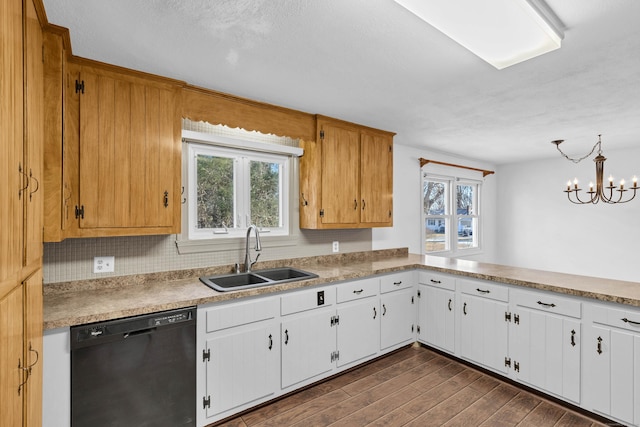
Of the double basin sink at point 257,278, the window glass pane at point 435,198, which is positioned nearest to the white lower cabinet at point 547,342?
the double basin sink at point 257,278

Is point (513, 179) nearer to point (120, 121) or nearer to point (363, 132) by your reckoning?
point (363, 132)

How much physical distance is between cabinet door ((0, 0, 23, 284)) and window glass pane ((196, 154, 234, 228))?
1.58 meters

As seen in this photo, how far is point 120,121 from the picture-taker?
206 centimetres

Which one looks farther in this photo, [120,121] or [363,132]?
[363,132]

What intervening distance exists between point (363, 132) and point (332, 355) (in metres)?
2.18

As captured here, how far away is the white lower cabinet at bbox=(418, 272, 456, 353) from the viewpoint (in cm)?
299

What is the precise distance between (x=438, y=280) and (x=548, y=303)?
3.00 feet

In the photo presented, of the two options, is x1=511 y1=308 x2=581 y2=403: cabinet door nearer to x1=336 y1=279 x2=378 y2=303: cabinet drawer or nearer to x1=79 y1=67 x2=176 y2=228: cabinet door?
x1=336 y1=279 x2=378 y2=303: cabinet drawer

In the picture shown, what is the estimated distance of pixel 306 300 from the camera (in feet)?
8.19

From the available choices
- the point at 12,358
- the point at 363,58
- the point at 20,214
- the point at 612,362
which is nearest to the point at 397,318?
the point at 612,362

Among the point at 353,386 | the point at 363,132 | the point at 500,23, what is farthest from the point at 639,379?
the point at 363,132

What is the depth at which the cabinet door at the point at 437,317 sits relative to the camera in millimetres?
2996

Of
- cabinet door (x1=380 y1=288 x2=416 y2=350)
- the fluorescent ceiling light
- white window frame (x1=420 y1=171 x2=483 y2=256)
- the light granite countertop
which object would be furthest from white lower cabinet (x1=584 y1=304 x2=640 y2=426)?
white window frame (x1=420 y1=171 x2=483 y2=256)

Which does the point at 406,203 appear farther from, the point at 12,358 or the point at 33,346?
the point at 12,358
